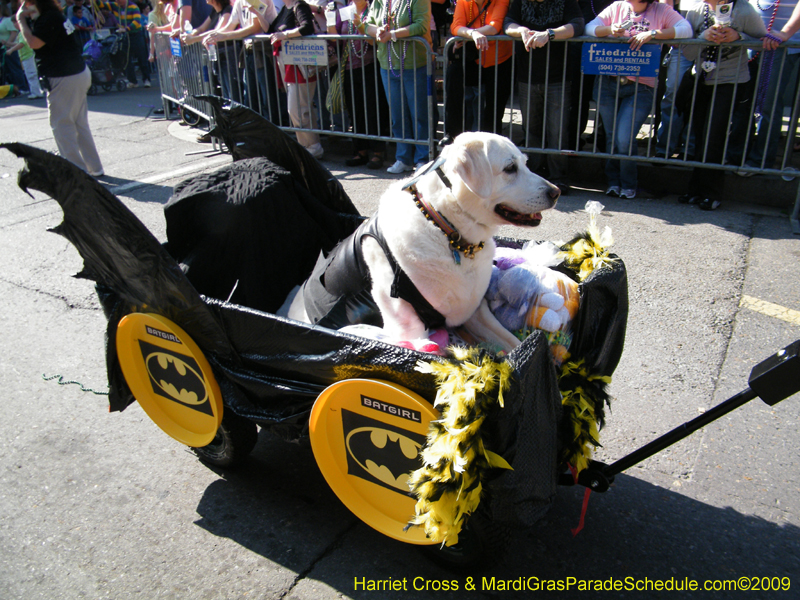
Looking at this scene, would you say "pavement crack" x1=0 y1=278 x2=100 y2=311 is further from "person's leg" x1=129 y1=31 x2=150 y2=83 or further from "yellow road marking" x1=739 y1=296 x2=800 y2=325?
"person's leg" x1=129 y1=31 x2=150 y2=83

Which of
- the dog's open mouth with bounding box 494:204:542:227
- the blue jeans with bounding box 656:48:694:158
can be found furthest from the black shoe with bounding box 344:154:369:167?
the dog's open mouth with bounding box 494:204:542:227

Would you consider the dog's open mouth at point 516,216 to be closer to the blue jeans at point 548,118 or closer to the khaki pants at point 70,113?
the blue jeans at point 548,118

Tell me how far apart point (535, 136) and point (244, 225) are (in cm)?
437

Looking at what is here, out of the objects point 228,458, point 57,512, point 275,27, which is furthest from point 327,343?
point 275,27

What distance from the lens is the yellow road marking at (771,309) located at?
3.86 meters

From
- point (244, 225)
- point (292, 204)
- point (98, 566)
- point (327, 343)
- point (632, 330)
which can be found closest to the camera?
point (327, 343)

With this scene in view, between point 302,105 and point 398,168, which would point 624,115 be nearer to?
point 398,168

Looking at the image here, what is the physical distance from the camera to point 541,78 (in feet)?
19.9

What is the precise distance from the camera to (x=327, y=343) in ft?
7.07

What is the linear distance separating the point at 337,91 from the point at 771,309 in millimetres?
5280

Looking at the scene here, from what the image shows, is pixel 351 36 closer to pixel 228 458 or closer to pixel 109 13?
pixel 228 458

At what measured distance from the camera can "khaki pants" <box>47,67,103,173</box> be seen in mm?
7004

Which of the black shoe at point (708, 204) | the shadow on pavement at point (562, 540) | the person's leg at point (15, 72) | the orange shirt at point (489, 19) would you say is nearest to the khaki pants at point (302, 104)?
the orange shirt at point (489, 19)

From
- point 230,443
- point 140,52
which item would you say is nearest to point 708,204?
point 230,443
